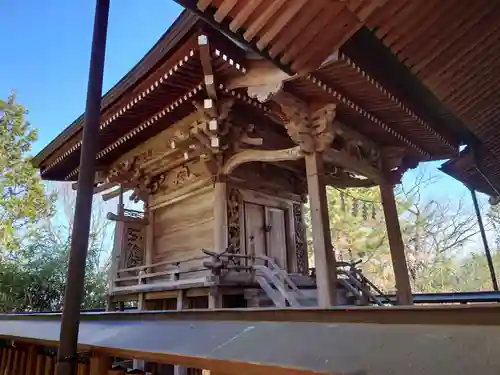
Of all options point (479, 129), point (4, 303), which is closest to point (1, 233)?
point (4, 303)

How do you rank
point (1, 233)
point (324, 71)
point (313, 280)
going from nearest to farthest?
point (324, 71), point (313, 280), point (1, 233)

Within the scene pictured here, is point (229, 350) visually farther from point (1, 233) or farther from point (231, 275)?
point (1, 233)

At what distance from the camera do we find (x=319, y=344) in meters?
0.86

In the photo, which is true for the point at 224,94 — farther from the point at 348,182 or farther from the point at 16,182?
the point at 16,182

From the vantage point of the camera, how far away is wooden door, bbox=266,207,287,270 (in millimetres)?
6688

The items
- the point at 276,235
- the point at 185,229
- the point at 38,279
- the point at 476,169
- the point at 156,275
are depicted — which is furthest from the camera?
the point at 38,279

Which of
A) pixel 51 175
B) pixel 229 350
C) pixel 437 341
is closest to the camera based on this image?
pixel 437 341

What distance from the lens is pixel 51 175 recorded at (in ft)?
26.8

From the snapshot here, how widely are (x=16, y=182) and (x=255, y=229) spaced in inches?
387

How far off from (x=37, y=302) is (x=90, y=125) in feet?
39.3

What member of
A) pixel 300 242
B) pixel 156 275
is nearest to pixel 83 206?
pixel 156 275

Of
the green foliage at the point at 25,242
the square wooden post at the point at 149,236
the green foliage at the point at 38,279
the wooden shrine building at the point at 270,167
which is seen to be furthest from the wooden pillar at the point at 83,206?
the green foliage at the point at 38,279

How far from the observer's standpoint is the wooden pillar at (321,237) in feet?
14.3

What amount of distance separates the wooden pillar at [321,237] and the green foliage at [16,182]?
10770mm
